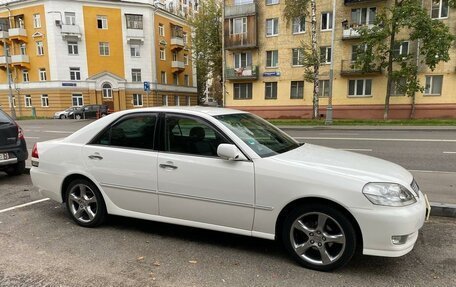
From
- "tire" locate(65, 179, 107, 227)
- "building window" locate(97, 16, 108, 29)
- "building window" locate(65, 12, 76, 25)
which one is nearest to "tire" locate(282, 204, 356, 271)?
"tire" locate(65, 179, 107, 227)

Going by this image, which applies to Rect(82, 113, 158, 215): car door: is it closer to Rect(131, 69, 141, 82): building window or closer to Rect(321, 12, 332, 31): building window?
Rect(321, 12, 332, 31): building window

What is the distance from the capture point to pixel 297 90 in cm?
3133

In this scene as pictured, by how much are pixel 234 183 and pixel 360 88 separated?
28620 millimetres

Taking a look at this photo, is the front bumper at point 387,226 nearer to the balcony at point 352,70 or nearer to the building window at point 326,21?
the balcony at point 352,70

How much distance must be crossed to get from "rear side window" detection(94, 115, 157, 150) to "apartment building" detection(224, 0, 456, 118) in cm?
2602

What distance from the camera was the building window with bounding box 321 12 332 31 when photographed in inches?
1167

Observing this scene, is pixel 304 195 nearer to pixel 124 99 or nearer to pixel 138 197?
pixel 138 197

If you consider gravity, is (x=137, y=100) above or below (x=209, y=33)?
below

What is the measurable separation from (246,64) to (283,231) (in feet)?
102

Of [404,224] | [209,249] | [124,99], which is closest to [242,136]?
[209,249]

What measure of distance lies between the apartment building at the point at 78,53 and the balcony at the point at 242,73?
1530 centimetres

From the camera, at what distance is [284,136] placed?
4574mm

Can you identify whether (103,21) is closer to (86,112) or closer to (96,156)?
(86,112)

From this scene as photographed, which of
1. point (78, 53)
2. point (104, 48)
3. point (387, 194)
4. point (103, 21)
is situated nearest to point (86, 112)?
point (78, 53)
